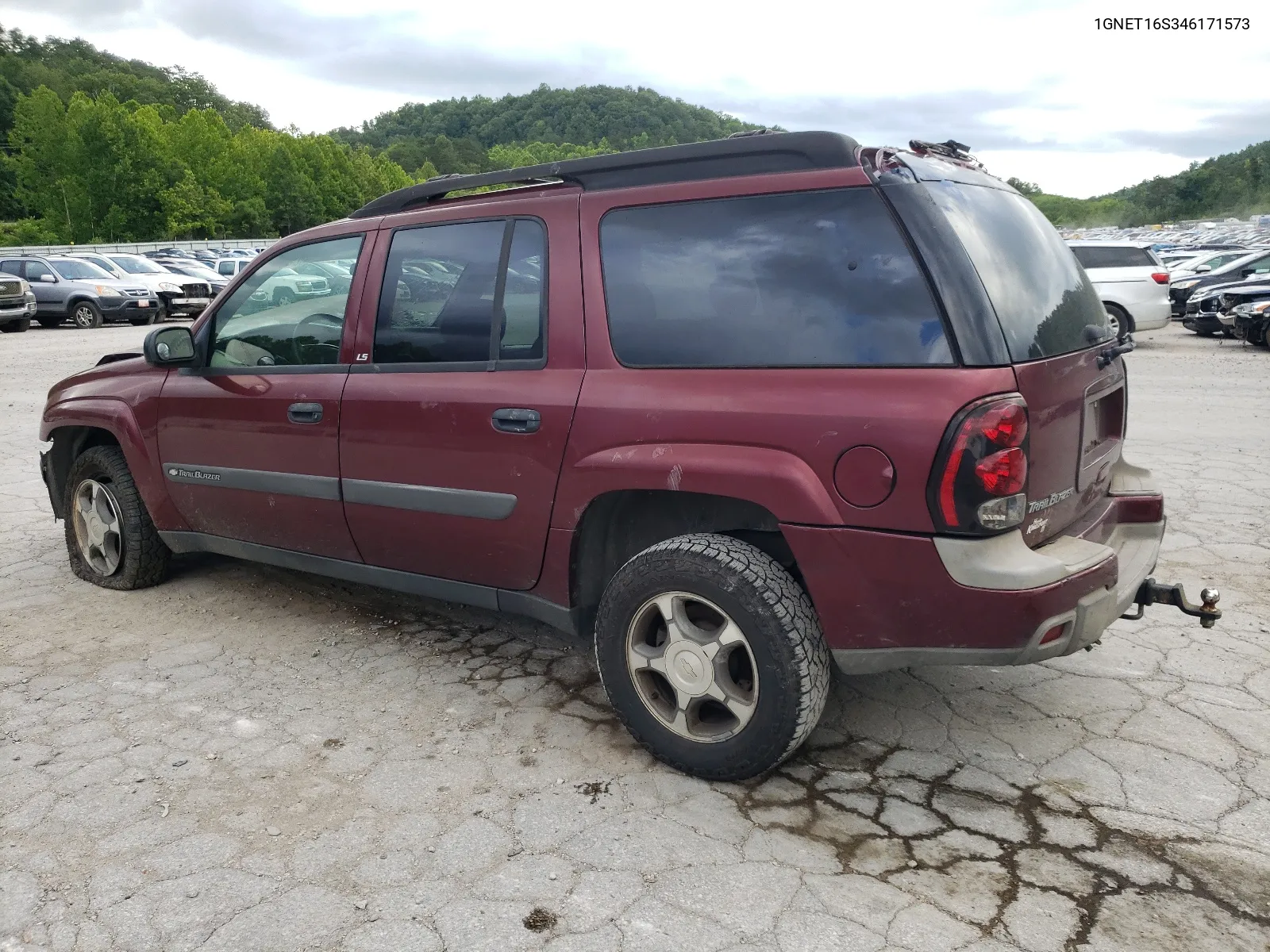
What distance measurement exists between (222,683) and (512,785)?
4.73 ft

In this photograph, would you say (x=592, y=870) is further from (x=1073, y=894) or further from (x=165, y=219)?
(x=165, y=219)

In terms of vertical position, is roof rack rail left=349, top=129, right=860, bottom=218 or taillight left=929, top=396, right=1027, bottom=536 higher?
roof rack rail left=349, top=129, right=860, bottom=218

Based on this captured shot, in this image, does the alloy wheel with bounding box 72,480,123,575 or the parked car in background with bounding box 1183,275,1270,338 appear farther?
the parked car in background with bounding box 1183,275,1270,338

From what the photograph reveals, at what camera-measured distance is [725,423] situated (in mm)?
2732

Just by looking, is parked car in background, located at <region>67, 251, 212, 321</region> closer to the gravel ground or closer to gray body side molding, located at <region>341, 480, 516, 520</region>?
the gravel ground

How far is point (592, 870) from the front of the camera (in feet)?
8.09

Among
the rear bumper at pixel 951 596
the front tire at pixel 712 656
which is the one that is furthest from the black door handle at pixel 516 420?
the rear bumper at pixel 951 596

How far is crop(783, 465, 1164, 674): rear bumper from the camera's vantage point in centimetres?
246

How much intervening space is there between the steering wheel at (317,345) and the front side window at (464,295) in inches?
8.8

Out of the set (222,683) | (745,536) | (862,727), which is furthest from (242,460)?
(862,727)

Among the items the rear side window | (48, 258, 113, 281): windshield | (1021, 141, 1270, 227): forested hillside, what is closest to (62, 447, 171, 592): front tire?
the rear side window

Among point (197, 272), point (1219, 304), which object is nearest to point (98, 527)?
point (1219, 304)

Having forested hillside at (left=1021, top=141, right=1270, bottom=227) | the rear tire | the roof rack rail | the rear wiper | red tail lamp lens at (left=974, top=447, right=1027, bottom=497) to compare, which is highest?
forested hillside at (left=1021, top=141, right=1270, bottom=227)

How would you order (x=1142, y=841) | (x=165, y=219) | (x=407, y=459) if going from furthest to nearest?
1. (x=165, y=219)
2. (x=407, y=459)
3. (x=1142, y=841)
